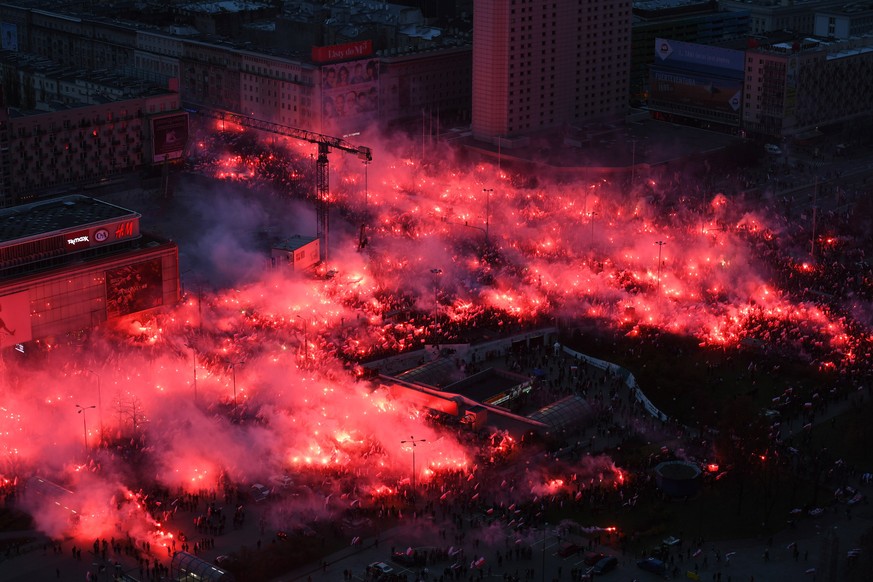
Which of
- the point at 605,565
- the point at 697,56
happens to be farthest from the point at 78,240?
the point at 697,56

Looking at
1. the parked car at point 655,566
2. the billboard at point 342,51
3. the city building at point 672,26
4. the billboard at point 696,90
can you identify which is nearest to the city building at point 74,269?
the parked car at point 655,566

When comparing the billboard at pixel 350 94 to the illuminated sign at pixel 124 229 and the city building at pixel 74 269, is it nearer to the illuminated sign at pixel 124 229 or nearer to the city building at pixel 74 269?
the city building at pixel 74 269

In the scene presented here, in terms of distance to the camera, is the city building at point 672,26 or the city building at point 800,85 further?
the city building at point 672,26

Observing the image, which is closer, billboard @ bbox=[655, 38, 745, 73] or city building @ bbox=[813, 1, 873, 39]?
billboard @ bbox=[655, 38, 745, 73]

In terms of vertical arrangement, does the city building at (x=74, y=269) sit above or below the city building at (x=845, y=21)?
below

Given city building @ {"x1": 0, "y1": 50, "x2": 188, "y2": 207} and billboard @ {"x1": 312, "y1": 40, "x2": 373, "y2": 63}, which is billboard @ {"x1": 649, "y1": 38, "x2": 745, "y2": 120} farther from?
city building @ {"x1": 0, "y1": 50, "x2": 188, "y2": 207}

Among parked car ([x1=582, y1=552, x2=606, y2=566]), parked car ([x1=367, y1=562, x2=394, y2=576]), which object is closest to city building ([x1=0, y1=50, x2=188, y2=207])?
parked car ([x1=367, y1=562, x2=394, y2=576])

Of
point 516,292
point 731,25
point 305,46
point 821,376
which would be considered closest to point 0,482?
point 516,292
